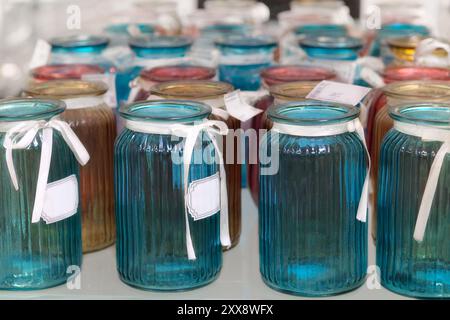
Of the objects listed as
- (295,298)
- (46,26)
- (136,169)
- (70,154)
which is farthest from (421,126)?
(46,26)

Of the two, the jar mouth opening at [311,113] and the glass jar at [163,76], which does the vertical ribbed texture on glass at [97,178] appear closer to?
the glass jar at [163,76]

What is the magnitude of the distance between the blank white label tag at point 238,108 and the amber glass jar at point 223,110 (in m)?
0.02

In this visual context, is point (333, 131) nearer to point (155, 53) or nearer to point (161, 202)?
point (161, 202)

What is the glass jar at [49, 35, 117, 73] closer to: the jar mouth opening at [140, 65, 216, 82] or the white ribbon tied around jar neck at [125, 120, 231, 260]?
Result: the jar mouth opening at [140, 65, 216, 82]

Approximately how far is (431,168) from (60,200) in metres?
0.64

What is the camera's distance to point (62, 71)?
A: 2123 millimetres

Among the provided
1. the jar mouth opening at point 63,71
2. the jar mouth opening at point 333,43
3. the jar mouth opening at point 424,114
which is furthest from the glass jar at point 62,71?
the jar mouth opening at point 424,114

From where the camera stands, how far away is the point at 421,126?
1471 millimetres

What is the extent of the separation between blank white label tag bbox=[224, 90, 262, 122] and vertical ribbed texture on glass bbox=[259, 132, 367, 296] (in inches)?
5.6

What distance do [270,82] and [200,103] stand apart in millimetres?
399

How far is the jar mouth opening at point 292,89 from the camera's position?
69.7 inches

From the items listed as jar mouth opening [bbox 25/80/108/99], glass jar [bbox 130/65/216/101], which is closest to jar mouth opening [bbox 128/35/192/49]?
glass jar [bbox 130/65/216/101]

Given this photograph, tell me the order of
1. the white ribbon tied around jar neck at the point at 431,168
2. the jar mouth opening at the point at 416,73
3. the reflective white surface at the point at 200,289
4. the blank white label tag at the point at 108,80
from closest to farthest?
the white ribbon tied around jar neck at the point at 431,168, the reflective white surface at the point at 200,289, the jar mouth opening at the point at 416,73, the blank white label tag at the point at 108,80

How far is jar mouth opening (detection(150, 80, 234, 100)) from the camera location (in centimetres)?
173
